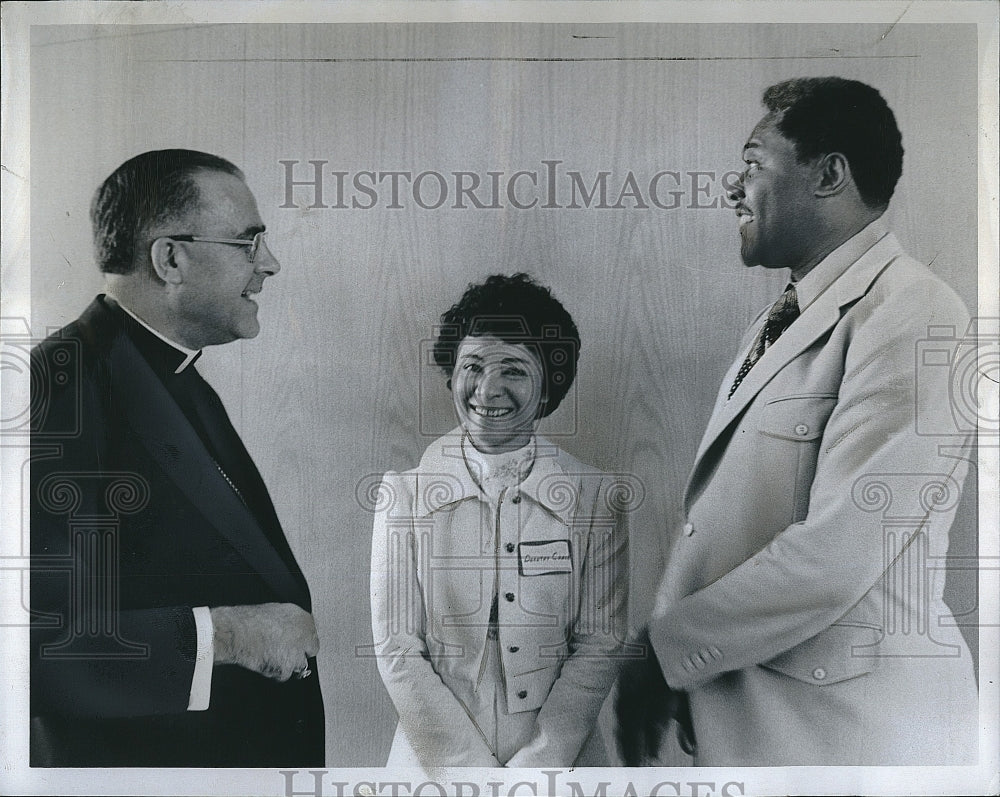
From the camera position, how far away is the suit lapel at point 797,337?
65.3 inches

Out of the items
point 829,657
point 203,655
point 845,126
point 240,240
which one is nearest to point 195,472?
point 203,655

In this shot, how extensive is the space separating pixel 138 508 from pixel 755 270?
1326mm

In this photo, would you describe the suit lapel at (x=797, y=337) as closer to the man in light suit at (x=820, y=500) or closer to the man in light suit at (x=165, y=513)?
the man in light suit at (x=820, y=500)

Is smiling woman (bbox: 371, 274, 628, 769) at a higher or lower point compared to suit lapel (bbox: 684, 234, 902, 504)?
lower

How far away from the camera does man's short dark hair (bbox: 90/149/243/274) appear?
5.54ft

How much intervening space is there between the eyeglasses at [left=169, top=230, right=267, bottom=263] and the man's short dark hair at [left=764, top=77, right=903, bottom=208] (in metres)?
1.05

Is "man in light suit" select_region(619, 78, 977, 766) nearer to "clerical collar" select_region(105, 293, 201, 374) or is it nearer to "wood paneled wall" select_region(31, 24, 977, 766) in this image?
"wood paneled wall" select_region(31, 24, 977, 766)

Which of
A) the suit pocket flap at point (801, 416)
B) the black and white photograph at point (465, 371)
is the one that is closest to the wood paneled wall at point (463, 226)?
the black and white photograph at point (465, 371)

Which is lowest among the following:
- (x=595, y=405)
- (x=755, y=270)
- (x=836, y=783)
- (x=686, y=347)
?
(x=836, y=783)

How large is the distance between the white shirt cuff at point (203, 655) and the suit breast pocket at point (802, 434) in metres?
1.17

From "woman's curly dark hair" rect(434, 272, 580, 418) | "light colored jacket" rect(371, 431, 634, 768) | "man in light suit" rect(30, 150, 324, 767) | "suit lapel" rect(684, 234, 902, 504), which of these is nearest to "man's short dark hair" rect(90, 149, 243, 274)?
"man in light suit" rect(30, 150, 324, 767)

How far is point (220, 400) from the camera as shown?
1700 mm

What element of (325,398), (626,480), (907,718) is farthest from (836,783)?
(325,398)

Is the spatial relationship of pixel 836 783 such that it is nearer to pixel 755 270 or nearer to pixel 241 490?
pixel 755 270
